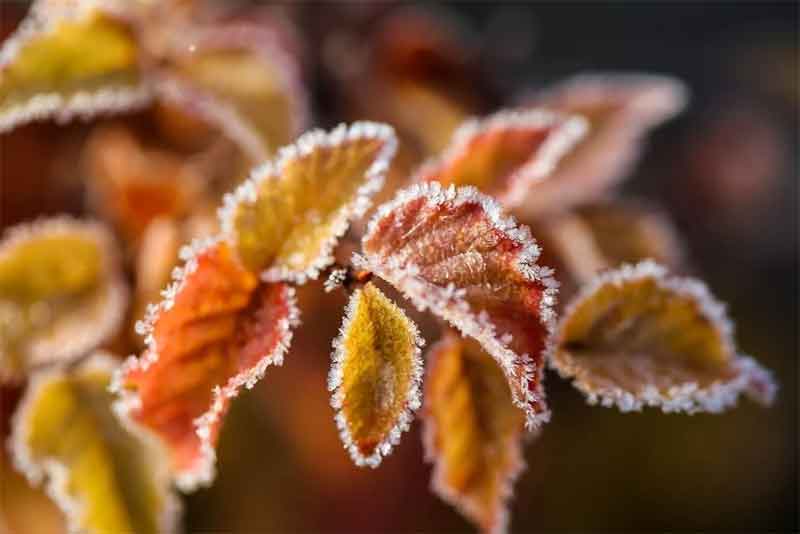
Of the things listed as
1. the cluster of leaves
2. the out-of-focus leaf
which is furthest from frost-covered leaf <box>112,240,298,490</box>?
the out-of-focus leaf

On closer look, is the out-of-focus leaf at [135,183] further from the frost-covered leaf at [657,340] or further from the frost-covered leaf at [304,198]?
the frost-covered leaf at [657,340]

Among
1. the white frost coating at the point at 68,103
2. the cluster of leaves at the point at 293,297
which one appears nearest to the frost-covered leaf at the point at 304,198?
the cluster of leaves at the point at 293,297

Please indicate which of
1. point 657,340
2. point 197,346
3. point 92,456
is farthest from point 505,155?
point 92,456

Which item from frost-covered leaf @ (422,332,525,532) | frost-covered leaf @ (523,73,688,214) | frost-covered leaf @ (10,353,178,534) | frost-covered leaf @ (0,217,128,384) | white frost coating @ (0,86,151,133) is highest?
frost-covered leaf @ (523,73,688,214)

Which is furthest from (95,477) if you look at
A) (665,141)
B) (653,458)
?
(665,141)

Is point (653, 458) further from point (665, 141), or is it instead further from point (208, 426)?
point (208, 426)

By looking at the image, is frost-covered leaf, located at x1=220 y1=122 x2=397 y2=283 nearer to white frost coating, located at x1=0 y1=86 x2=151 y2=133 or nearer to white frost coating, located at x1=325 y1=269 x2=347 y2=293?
white frost coating, located at x1=325 y1=269 x2=347 y2=293
